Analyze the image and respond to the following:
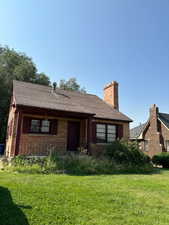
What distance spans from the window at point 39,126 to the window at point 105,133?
4200 millimetres

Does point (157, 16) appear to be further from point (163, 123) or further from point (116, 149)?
point (163, 123)

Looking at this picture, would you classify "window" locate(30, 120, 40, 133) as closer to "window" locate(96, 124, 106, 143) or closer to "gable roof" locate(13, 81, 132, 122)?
"gable roof" locate(13, 81, 132, 122)

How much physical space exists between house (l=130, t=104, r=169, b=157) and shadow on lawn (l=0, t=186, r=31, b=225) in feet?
70.5

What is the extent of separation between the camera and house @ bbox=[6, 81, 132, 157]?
11.2 m

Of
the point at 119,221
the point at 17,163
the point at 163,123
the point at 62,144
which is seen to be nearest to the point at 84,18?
the point at 62,144

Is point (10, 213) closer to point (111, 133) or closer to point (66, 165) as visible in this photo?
point (66, 165)

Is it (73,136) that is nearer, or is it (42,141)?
(42,141)

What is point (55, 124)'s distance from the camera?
12664 mm

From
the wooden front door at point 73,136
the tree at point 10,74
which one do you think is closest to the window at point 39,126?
the wooden front door at point 73,136

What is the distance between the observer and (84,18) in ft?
37.8

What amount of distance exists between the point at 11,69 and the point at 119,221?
27.8m

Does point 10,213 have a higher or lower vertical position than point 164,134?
lower

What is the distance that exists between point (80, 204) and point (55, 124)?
8449 millimetres

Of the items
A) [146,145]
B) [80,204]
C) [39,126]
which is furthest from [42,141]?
[146,145]
